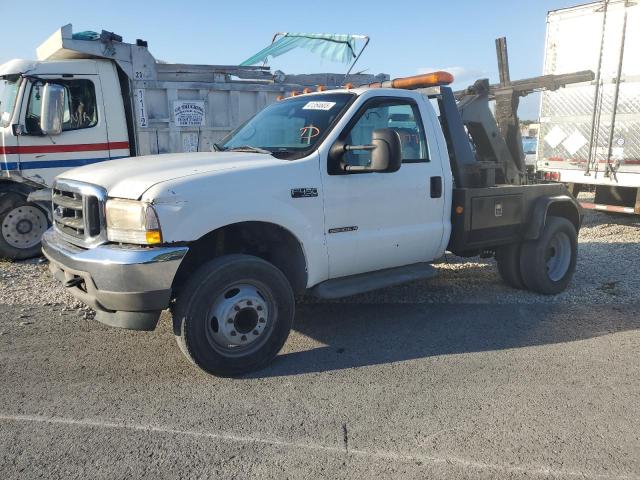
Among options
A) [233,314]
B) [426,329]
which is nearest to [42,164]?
[233,314]

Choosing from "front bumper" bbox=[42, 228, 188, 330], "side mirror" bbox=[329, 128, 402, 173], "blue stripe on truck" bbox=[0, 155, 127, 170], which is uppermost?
"side mirror" bbox=[329, 128, 402, 173]

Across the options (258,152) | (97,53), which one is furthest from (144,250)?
(97,53)

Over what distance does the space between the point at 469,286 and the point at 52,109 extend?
5.82 metres

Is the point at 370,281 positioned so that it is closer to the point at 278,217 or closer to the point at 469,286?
the point at 278,217

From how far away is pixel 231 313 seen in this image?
3.88 metres

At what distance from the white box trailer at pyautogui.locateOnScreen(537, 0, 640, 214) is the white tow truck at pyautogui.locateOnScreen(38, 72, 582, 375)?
4.23 metres

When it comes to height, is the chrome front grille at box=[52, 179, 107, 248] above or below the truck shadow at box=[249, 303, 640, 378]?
above

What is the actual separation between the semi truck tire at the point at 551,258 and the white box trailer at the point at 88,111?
18.2 feet

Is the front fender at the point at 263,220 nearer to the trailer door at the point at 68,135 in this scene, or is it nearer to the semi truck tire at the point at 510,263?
the semi truck tire at the point at 510,263

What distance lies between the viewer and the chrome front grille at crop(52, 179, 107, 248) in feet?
12.2

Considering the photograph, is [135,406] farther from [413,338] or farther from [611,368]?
[611,368]

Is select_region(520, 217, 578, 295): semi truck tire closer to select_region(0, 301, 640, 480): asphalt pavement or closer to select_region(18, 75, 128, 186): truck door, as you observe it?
select_region(0, 301, 640, 480): asphalt pavement

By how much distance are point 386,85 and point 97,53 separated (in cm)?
475

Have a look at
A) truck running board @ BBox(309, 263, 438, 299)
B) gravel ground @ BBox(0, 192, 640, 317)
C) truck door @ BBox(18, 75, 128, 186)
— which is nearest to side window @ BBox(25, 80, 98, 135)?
truck door @ BBox(18, 75, 128, 186)
